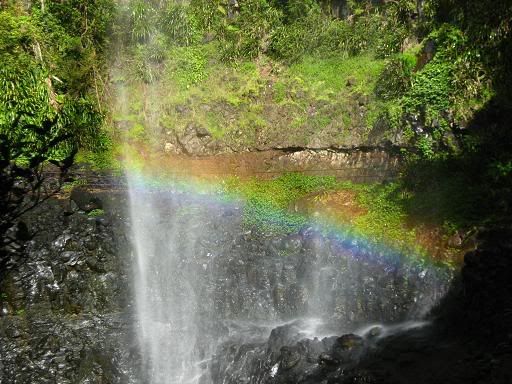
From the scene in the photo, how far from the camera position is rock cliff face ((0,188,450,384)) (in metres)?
12.2

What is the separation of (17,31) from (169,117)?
7.22 m

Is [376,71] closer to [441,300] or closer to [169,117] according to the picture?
[169,117]

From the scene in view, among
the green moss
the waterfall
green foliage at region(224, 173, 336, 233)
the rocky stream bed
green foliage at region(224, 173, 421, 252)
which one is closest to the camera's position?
the rocky stream bed

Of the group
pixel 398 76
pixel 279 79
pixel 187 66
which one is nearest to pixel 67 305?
pixel 187 66

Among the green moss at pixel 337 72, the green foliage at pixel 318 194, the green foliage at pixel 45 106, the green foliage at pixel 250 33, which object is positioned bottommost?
the green foliage at pixel 318 194

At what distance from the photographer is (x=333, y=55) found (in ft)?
69.0

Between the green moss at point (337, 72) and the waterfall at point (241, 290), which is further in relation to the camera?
the green moss at point (337, 72)

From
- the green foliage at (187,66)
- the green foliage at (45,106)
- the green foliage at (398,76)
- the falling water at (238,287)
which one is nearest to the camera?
the falling water at (238,287)

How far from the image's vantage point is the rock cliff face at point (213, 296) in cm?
1216

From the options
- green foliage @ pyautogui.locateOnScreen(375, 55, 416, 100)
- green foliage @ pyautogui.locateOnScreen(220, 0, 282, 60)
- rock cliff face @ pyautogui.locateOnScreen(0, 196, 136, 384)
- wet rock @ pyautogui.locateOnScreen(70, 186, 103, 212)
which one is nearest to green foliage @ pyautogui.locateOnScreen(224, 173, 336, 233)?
green foliage @ pyautogui.locateOnScreen(375, 55, 416, 100)

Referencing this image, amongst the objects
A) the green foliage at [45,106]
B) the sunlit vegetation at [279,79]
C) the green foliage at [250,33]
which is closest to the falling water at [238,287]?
the sunlit vegetation at [279,79]

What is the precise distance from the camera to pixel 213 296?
14398mm

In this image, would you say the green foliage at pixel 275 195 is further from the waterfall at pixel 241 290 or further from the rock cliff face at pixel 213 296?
the rock cliff face at pixel 213 296

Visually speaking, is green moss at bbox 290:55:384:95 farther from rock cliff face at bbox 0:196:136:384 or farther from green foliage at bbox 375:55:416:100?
rock cliff face at bbox 0:196:136:384
